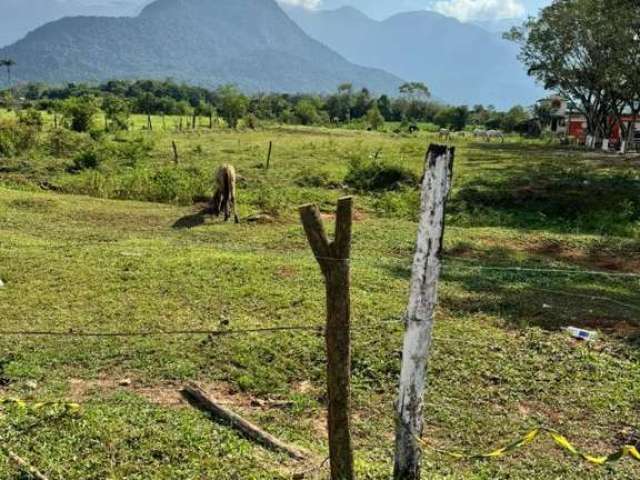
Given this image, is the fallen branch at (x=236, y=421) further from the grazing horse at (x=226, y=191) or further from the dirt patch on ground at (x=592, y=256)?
the grazing horse at (x=226, y=191)

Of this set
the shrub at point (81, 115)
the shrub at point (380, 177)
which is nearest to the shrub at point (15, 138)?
the shrub at point (81, 115)

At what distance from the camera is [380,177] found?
2169cm

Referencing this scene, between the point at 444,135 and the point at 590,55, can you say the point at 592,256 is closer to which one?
the point at 590,55

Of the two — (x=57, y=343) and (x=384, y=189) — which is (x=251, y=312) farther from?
(x=384, y=189)

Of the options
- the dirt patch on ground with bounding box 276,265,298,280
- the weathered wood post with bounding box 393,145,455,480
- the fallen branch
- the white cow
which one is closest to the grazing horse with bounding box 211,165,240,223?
the dirt patch on ground with bounding box 276,265,298,280

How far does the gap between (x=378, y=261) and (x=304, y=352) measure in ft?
14.8

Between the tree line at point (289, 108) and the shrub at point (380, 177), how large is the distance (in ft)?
71.0

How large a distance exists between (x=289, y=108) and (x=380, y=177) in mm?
55526

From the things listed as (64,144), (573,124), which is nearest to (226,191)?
(64,144)

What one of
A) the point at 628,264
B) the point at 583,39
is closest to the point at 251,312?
the point at 628,264

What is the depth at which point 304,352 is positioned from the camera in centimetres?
750

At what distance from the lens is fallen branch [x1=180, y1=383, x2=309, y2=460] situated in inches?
210

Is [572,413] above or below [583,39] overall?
below

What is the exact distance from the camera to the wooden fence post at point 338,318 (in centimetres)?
388
